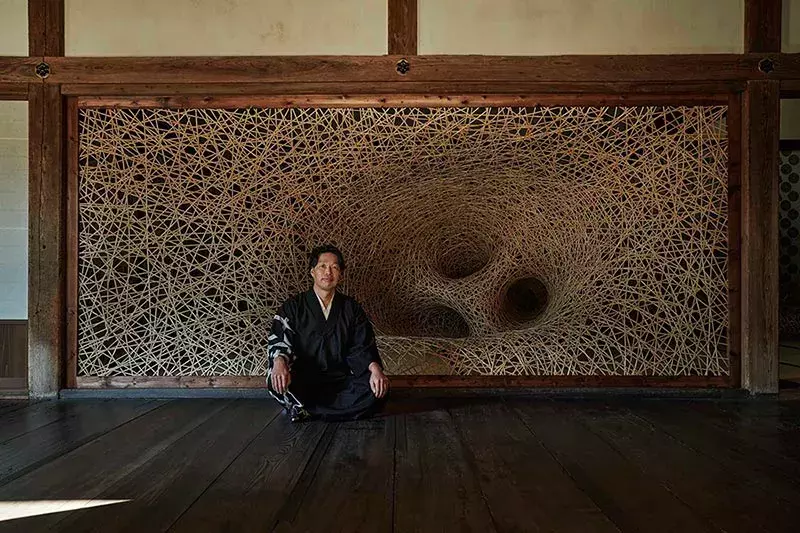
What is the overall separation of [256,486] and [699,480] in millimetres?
1451

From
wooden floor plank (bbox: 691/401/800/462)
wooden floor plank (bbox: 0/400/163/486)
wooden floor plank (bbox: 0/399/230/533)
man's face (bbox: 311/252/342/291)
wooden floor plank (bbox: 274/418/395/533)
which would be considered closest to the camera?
wooden floor plank (bbox: 274/418/395/533)

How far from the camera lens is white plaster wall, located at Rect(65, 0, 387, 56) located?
3617mm

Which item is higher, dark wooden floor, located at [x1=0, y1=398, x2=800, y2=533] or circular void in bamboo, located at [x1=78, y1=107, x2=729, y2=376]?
circular void in bamboo, located at [x1=78, y1=107, x2=729, y2=376]

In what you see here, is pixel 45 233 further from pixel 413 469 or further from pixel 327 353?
pixel 413 469

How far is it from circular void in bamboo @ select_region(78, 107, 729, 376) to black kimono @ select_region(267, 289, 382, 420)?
2.01 ft

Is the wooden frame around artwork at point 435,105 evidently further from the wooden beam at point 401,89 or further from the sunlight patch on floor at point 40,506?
the sunlight patch on floor at point 40,506

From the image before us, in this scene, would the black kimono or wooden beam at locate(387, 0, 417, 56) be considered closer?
the black kimono

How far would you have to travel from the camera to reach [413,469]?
7.09 ft

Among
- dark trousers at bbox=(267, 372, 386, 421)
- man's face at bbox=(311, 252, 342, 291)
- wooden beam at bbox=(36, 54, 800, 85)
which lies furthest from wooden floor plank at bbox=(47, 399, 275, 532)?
wooden beam at bbox=(36, 54, 800, 85)

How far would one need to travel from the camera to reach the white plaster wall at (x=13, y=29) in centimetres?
360

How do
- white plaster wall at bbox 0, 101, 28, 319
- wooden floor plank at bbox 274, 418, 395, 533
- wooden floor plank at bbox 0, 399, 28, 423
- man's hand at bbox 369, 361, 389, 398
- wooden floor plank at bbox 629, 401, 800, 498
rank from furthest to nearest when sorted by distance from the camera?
1. white plaster wall at bbox 0, 101, 28, 319
2. wooden floor plank at bbox 0, 399, 28, 423
3. man's hand at bbox 369, 361, 389, 398
4. wooden floor plank at bbox 629, 401, 800, 498
5. wooden floor plank at bbox 274, 418, 395, 533

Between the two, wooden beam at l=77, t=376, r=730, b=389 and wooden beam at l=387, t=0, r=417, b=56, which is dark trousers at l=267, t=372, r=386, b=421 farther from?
wooden beam at l=387, t=0, r=417, b=56

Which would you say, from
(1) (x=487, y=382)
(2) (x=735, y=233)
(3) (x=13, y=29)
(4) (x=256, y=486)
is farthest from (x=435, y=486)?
(3) (x=13, y=29)

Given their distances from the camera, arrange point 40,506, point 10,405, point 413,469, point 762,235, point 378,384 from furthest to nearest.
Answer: point 762,235 → point 10,405 → point 378,384 → point 413,469 → point 40,506
